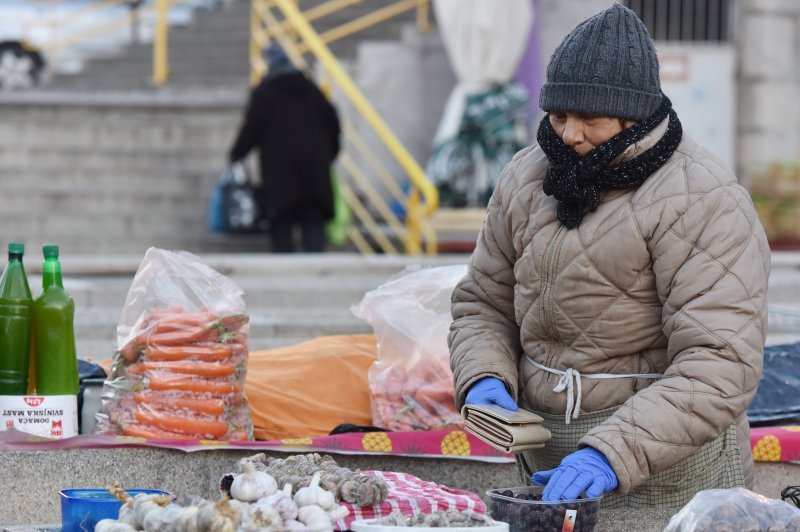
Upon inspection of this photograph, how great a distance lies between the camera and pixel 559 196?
3.45 meters

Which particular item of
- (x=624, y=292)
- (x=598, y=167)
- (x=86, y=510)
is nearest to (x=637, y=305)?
(x=624, y=292)

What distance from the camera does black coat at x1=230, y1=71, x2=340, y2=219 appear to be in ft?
35.3

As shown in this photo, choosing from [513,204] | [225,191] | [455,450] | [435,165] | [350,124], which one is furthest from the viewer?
[350,124]

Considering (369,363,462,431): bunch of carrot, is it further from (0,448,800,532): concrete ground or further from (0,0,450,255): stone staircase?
(0,0,450,255): stone staircase

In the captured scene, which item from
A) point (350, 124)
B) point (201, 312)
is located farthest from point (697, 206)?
point (350, 124)

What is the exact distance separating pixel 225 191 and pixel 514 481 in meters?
6.97

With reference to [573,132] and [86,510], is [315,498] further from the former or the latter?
[573,132]

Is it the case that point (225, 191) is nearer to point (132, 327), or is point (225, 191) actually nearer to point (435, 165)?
point (435, 165)

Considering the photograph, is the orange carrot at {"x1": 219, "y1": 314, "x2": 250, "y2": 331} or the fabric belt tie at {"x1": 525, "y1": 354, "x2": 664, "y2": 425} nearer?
the fabric belt tie at {"x1": 525, "y1": 354, "x2": 664, "y2": 425}

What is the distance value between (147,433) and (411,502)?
4.93 ft

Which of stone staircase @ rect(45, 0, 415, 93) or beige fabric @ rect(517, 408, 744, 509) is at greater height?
stone staircase @ rect(45, 0, 415, 93)

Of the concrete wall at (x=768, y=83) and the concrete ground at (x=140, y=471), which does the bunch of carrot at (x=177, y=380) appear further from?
the concrete wall at (x=768, y=83)

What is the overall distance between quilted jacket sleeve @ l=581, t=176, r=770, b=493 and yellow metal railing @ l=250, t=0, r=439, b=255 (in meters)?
7.73

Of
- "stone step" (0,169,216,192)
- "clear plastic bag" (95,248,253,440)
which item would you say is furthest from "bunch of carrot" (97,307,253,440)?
"stone step" (0,169,216,192)
